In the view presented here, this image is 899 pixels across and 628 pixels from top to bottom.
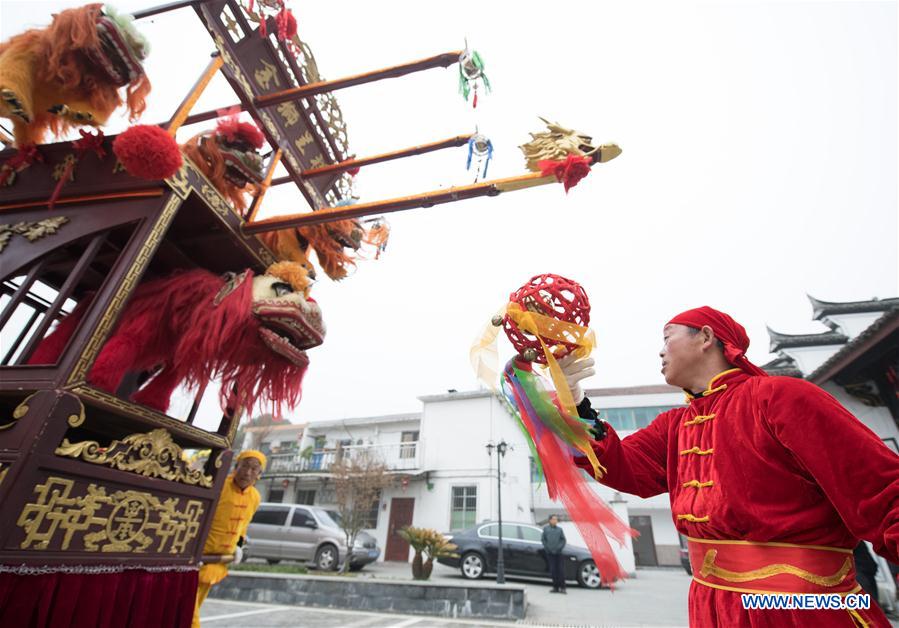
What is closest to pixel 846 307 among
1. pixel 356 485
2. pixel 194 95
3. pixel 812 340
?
pixel 812 340

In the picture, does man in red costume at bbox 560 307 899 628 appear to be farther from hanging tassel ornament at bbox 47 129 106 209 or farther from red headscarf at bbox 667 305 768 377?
hanging tassel ornament at bbox 47 129 106 209

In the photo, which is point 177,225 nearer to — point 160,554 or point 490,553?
point 160,554

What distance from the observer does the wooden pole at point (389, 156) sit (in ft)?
10.6

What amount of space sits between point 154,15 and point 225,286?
1.95 metres

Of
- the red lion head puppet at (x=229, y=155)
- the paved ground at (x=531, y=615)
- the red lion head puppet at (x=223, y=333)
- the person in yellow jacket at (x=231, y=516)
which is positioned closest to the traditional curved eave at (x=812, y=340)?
the paved ground at (x=531, y=615)

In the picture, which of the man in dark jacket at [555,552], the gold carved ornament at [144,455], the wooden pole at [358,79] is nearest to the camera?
the gold carved ornament at [144,455]

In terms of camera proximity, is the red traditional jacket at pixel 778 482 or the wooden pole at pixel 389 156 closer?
the red traditional jacket at pixel 778 482

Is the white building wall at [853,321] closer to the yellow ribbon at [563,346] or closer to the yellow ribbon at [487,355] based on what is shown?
the yellow ribbon at [563,346]

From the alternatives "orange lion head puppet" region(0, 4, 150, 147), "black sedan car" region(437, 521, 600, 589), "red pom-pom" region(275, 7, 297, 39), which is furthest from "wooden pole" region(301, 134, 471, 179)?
"black sedan car" region(437, 521, 600, 589)

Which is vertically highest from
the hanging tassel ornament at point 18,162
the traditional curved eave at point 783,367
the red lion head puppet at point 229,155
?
the traditional curved eave at point 783,367

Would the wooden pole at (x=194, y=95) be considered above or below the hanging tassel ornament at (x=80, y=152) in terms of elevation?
above

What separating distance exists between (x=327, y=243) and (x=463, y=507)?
46.8 feet

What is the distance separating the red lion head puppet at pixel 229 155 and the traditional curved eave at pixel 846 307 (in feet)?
40.6

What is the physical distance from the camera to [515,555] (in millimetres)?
9680
